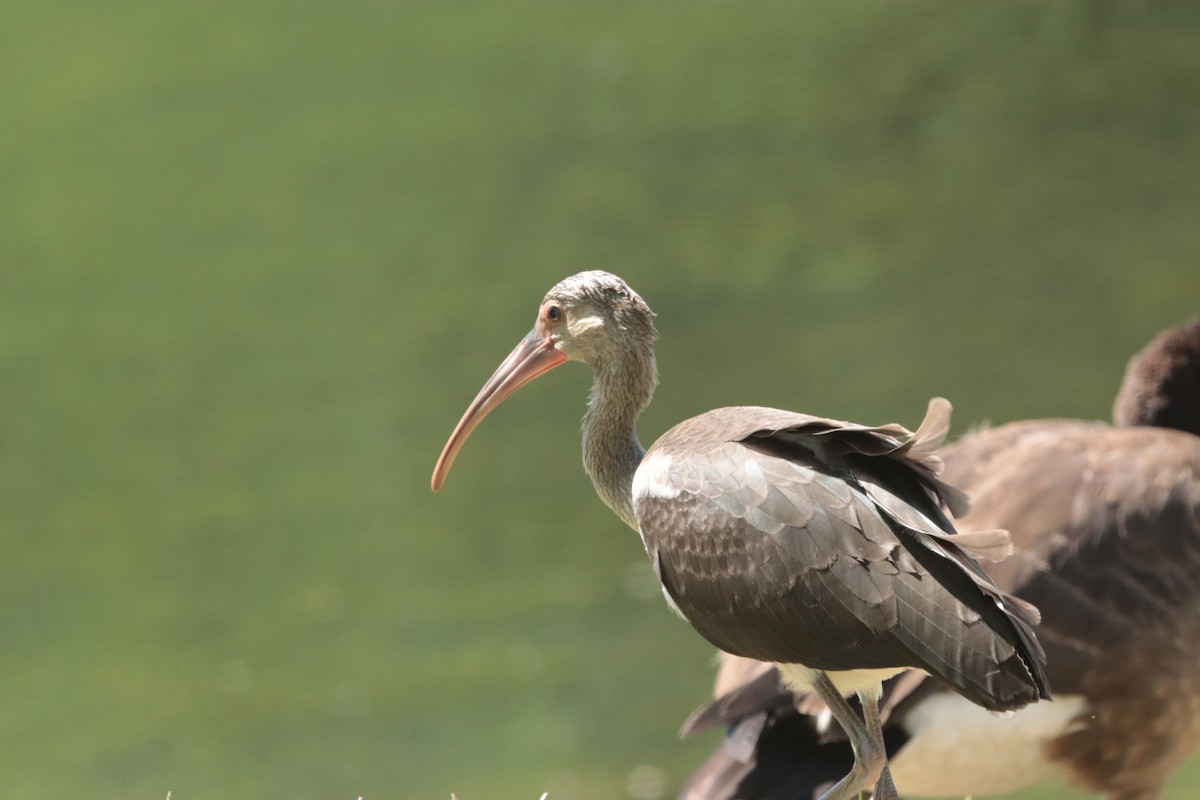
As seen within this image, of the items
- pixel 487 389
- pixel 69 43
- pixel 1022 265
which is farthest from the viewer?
pixel 69 43

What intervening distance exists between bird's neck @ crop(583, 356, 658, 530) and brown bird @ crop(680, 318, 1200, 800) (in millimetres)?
1003

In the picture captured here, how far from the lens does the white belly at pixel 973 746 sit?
226 inches

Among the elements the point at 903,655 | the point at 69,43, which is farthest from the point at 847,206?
the point at 903,655

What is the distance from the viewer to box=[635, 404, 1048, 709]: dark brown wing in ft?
13.4

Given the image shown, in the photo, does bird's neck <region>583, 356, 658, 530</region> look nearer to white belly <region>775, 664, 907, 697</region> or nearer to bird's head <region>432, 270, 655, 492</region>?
bird's head <region>432, 270, 655, 492</region>

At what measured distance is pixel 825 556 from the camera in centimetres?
421

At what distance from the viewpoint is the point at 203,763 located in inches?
416

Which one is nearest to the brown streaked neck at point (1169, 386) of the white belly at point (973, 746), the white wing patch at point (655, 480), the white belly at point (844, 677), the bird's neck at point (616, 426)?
the white belly at point (973, 746)

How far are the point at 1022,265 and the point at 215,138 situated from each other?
6.78m

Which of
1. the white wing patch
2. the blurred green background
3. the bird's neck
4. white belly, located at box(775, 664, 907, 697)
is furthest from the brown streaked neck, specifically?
the white wing patch

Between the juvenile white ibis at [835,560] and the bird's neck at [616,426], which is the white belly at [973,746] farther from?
the bird's neck at [616,426]

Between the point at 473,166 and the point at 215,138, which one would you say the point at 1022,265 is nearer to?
the point at 473,166

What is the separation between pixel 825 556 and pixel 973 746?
6.40 ft

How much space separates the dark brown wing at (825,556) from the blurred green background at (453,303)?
5459 millimetres
